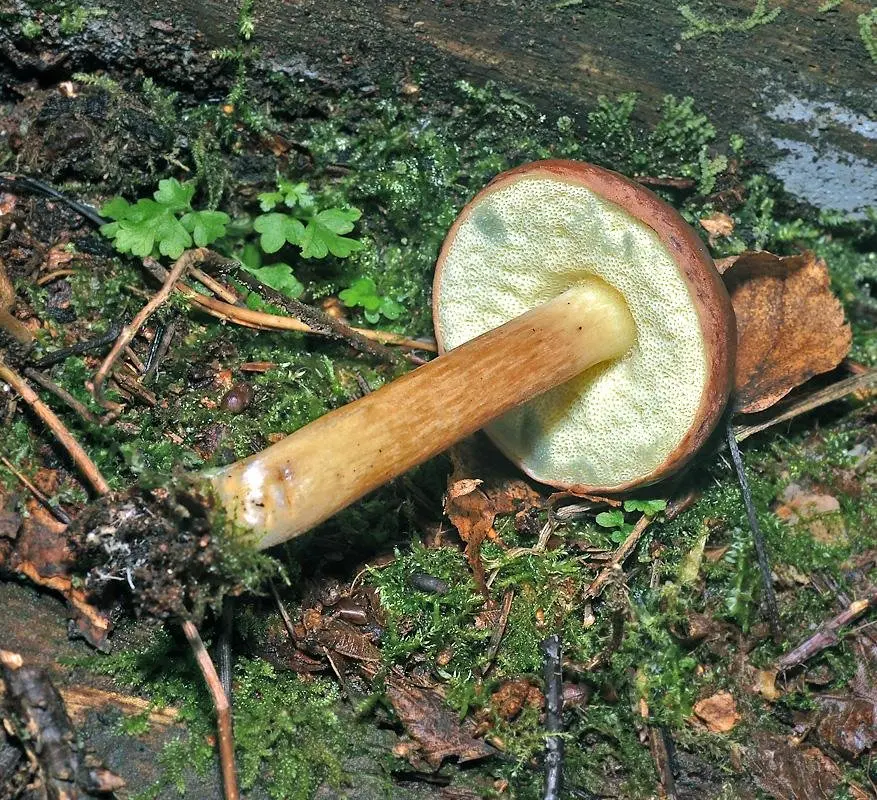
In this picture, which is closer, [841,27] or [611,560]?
[841,27]

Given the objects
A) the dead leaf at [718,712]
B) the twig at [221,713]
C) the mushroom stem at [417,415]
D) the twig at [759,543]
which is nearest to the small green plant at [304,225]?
the mushroom stem at [417,415]

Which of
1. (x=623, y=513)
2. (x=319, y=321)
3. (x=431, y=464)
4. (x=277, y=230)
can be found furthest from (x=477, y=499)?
(x=277, y=230)

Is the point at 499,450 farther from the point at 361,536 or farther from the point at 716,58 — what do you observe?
the point at 716,58

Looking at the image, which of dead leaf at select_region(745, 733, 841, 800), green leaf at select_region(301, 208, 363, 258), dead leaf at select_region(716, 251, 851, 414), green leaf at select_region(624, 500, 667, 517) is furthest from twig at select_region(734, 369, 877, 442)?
green leaf at select_region(301, 208, 363, 258)

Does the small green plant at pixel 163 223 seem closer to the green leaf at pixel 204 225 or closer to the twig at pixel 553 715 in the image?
the green leaf at pixel 204 225

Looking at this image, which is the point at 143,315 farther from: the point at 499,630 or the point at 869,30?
the point at 869,30

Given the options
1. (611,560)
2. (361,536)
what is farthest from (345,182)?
(611,560)
